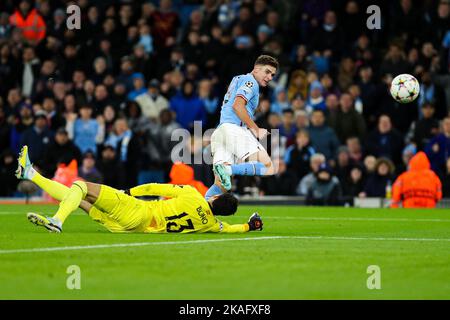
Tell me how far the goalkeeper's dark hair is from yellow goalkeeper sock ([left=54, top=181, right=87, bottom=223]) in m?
1.52

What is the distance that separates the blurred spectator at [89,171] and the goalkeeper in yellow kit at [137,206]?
33.6 ft

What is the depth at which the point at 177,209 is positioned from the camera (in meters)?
12.2

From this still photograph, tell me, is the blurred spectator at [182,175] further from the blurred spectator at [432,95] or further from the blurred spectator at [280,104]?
the blurred spectator at [432,95]

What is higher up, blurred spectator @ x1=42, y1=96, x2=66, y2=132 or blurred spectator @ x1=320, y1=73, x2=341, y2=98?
blurred spectator @ x1=320, y1=73, x2=341, y2=98

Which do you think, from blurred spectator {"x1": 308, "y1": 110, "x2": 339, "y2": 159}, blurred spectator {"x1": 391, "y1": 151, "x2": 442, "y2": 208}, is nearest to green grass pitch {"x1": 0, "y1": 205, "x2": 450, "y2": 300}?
blurred spectator {"x1": 391, "y1": 151, "x2": 442, "y2": 208}

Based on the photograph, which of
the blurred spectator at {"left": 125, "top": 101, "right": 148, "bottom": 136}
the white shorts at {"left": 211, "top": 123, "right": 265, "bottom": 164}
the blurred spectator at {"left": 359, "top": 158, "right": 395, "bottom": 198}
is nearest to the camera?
the white shorts at {"left": 211, "top": 123, "right": 265, "bottom": 164}

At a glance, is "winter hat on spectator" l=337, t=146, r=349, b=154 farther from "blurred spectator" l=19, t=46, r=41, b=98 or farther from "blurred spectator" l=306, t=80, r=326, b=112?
"blurred spectator" l=19, t=46, r=41, b=98

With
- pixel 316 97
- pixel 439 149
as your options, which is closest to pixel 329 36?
pixel 316 97

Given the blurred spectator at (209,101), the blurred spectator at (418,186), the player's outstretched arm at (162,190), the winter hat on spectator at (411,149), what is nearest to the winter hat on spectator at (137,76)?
the blurred spectator at (209,101)

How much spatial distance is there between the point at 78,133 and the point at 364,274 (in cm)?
1649

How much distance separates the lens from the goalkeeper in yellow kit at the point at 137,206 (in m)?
11.9

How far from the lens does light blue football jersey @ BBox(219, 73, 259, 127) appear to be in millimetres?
14855

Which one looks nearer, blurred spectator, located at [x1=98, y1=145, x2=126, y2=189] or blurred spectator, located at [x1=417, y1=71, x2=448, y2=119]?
blurred spectator, located at [x1=417, y1=71, x2=448, y2=119]

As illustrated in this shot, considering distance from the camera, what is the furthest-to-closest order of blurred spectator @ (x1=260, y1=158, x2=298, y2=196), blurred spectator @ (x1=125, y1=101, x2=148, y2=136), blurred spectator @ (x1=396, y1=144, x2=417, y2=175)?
blurred spectator @ (x1=125, y1=101, x2=148, y2=136)
blurred spectator @ (x1=260, y1=158, x2=298, y2=196)
blurred spectator @ (x1=396, y1=144, x2=417, y2=175)
